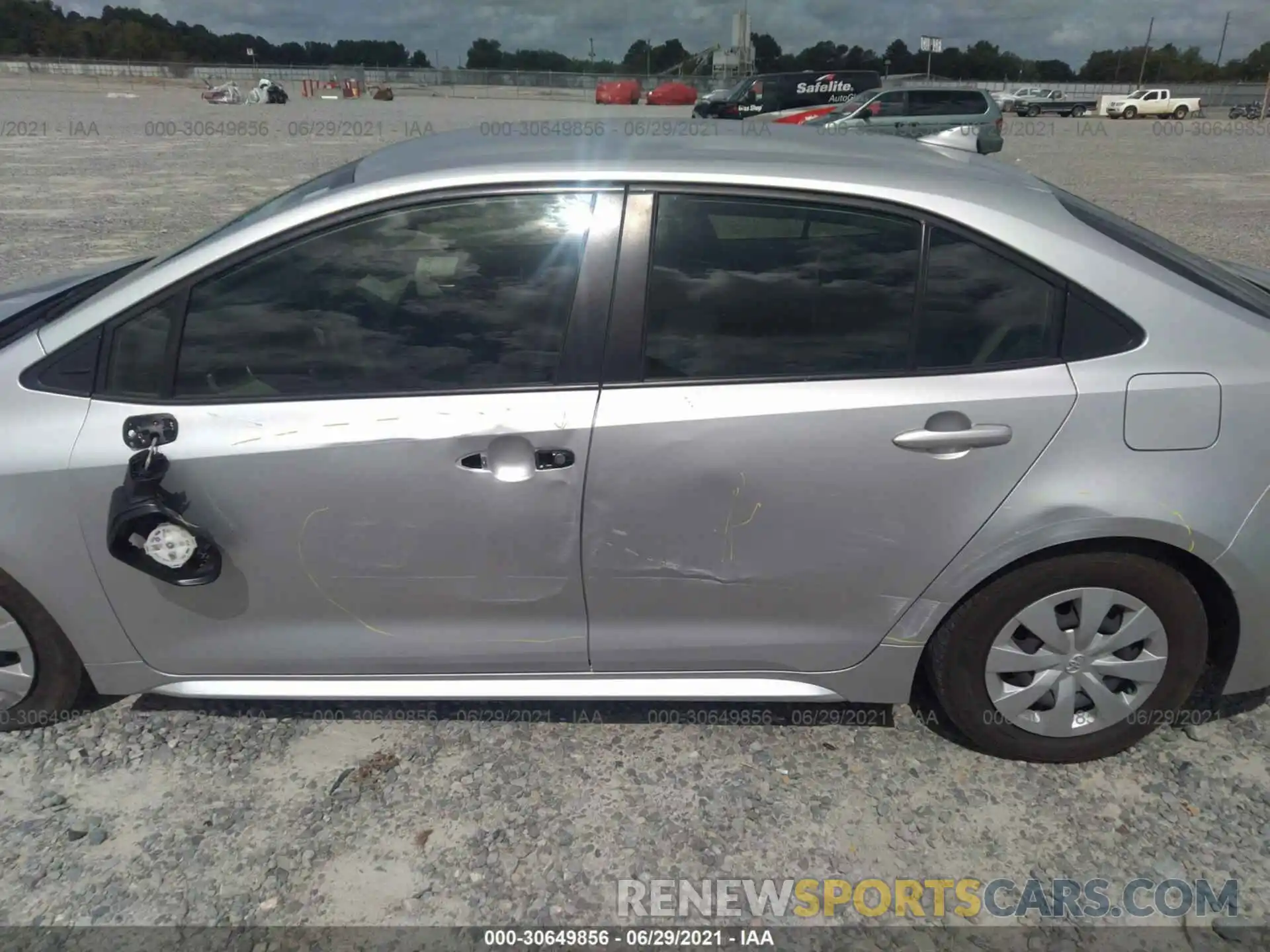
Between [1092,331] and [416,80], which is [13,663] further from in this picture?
[416,80]

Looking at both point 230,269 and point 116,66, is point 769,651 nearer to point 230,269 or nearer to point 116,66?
point 230,269

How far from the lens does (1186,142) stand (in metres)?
25.5

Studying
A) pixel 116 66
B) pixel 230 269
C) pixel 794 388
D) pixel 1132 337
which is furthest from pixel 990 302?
pixel 116 66

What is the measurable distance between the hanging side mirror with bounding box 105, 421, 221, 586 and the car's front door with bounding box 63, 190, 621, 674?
4cm

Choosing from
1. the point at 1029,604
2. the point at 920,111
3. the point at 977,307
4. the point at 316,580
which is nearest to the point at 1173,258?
the point at 977,307

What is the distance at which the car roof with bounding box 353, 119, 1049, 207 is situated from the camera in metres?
2.28

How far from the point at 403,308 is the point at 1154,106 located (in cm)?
5144

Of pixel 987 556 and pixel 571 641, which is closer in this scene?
pixel 987 556

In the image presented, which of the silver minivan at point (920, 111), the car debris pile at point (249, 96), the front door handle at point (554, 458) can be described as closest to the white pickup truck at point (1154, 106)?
the silver minivan at point (920, 111)

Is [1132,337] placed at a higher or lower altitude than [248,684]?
higher

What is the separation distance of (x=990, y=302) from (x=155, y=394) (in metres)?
2.16

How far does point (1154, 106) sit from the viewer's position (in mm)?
42812

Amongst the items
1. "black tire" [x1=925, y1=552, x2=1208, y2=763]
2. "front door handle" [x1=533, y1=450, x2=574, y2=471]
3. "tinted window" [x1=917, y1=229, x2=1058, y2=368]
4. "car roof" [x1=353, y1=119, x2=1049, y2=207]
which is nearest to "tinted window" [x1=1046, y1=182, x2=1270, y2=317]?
"car roof" [x1=353, y1=119, x2=1049, y2=207]

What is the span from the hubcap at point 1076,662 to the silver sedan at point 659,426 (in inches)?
0.4
